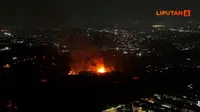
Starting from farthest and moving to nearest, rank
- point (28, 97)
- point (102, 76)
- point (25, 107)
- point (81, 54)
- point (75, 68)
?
point (81, 54)
point (75, 68)
point (102, 76)
point (28, 97)
point (25, 107)

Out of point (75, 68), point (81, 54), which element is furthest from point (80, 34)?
point (75, 68)

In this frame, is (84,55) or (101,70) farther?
(84,55)

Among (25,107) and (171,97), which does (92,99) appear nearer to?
(25,107)

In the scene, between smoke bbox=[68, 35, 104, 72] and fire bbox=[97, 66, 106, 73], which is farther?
smoke bbox=[68, 35, 104, 72]

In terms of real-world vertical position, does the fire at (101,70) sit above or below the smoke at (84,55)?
below

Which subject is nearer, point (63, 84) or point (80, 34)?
point (63, 84)

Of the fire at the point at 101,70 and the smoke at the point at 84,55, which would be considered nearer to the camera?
the fire at the point at 101,70

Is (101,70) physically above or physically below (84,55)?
below

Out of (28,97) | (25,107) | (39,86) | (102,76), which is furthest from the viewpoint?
(102,76)

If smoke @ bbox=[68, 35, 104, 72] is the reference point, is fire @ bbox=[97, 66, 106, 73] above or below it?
below

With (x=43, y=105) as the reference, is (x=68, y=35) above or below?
above
